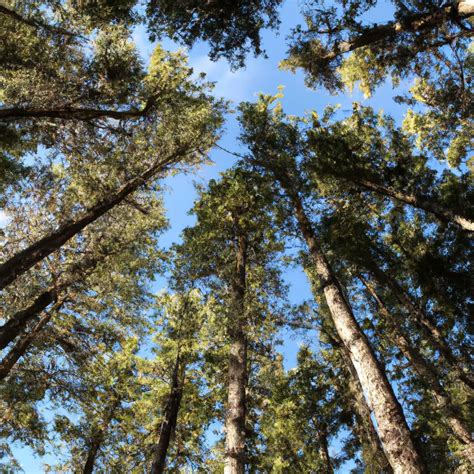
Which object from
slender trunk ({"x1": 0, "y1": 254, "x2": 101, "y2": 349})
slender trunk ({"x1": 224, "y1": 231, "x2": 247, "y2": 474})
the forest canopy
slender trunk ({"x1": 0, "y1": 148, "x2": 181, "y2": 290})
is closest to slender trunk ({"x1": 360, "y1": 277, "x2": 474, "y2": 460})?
the forest canopy

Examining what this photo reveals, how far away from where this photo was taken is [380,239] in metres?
15.2

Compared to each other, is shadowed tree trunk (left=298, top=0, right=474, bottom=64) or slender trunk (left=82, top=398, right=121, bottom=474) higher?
shadowed tree trunk (left=298, top=0, right=474, bottom=64)

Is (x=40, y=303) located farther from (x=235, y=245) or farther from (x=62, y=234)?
(x=235, y=245)

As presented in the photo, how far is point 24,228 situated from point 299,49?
9905mm

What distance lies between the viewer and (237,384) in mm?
9375

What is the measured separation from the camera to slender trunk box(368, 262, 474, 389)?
41.9 feet

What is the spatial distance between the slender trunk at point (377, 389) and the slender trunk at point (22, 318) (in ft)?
26.2

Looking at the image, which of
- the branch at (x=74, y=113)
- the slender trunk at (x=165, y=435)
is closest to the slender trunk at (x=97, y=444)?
the slender trunk at (x=165, y=435)

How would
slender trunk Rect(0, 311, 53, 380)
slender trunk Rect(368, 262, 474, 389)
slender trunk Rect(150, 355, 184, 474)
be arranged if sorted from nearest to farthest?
1. slender trunk Rect(150, 355, 184, 474)
2. slender trunk Rect(0, 311, 53, 380)
3. slender trunk Rect(368, 262, 474, 389)

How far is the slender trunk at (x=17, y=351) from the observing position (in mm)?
10883

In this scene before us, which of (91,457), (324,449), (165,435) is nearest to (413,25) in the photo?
(165,435)

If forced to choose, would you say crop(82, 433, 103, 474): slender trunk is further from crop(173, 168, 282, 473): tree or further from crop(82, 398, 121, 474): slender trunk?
crop(173, 168, 282, 473): tree

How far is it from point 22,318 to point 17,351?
1.10 m

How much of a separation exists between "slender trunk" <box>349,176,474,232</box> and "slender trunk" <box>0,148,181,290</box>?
6.35 meters
